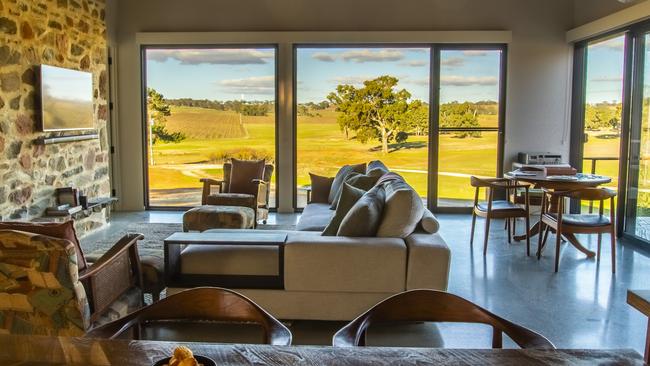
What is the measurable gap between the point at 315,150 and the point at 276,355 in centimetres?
646

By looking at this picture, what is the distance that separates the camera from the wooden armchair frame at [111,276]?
272 centimetres

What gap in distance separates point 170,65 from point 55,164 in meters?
2.49

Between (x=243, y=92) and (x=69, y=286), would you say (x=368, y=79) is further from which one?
(x=69, y=286)

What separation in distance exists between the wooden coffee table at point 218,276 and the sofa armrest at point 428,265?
0.79m

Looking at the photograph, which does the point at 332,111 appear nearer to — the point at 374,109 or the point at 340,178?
the point at 374,109

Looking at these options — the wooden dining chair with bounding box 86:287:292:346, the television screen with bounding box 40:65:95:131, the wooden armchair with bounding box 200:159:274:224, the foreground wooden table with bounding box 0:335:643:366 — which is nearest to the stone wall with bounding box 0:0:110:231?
the television screen with bounding box 40:65:95:131

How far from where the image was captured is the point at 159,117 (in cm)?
780

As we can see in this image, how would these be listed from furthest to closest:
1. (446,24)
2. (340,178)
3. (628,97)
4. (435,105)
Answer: (435,105) < (446,24) < (628,97) < (340,178)

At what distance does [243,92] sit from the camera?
25.3ft

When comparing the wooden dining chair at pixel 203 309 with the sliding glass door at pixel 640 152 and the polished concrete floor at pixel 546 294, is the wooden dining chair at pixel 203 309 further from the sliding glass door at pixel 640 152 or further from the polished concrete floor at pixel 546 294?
the sliding glass door at pixel 640 152

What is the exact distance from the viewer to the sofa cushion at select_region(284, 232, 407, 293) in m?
3.44

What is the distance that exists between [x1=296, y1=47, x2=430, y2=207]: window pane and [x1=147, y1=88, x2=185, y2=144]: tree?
1.76 m

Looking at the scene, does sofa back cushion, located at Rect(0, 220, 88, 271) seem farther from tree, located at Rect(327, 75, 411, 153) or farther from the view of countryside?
tree, located at Rect(327, 75, 411, 153)

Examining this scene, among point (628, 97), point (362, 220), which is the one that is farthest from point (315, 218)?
point (628, 97)
